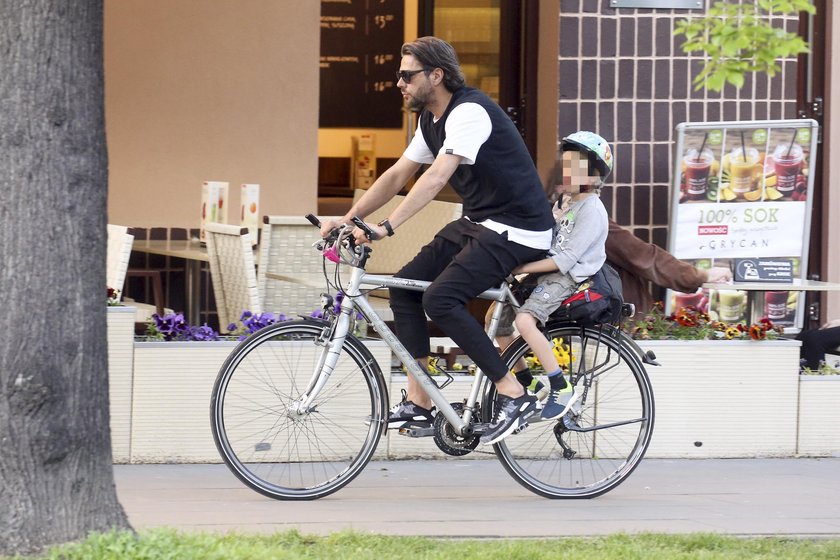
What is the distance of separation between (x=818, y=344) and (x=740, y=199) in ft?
3.50

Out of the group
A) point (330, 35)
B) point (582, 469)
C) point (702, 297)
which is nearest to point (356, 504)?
point (582, 469)

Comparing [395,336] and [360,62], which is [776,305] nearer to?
[395,336]

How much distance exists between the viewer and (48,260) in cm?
442

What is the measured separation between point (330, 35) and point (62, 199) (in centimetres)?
648

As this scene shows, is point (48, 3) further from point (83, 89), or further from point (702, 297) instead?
point (702, 297)

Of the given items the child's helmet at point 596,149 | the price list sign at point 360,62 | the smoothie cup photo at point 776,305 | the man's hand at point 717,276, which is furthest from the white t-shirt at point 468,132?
the price list sign at point 360,62

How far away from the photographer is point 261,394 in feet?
19.9

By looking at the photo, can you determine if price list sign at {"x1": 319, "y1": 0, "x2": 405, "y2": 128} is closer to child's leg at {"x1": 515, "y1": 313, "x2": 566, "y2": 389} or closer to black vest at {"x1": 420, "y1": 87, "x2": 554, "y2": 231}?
black vest at {"x1": 420, "y1": 87, "x2": 554, "y2": 231}

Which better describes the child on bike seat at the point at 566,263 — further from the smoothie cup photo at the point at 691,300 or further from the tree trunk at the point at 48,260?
the smoothie cup photo at the point at 691,300

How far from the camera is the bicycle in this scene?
569 cm

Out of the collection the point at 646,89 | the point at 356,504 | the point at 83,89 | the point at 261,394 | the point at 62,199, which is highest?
the point at 646,89

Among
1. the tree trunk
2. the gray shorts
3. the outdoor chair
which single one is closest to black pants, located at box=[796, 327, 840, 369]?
the gray shorts

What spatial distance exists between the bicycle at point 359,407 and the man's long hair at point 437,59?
0.69 metres

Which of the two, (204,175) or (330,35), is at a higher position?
(330,35)
